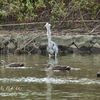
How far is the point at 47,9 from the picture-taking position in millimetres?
26812

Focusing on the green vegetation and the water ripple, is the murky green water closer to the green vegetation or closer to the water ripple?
the water ripple

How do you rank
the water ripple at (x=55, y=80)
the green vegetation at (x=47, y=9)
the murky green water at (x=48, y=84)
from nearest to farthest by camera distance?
the murky green water at (x=48, y=84), the water ripple at (x=55, y=80), the green vegetation at (x=47, y=9)

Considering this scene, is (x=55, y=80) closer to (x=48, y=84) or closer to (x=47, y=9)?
(x=48, y=84)

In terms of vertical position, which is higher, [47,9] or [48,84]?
[47,9]

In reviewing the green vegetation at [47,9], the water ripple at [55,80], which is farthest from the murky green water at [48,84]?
the green vegetation at [47,9]

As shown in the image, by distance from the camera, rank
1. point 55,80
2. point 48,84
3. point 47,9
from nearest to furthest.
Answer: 1. point 48,84
2. point 55,80
3. point 47,9

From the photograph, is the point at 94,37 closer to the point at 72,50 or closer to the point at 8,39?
the point at 72,50

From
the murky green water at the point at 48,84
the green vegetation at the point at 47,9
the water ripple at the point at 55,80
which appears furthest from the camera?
the green vegetation at the point at 47,9

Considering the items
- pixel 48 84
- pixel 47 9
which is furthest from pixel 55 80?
pixel 47 9

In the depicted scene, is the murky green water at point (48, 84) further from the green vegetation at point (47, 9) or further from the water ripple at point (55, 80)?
the green vegetation at point (47, 9)

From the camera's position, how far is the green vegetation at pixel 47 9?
24.4 metres

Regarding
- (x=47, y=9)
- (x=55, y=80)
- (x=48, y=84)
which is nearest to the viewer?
(x=48, y=84)

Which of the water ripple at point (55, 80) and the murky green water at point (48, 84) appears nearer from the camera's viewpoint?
the murky green water at point (48, 84)

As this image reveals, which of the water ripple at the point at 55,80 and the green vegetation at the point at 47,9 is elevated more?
the green vegetation at the point at 47,9
